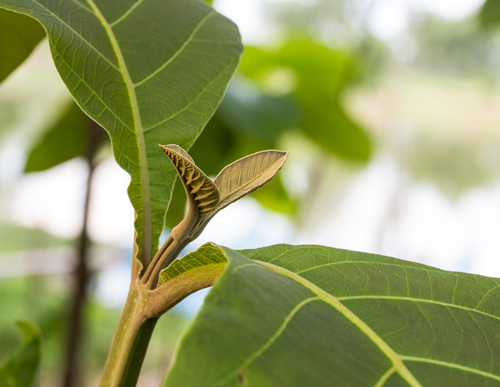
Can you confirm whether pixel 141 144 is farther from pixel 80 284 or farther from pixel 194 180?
pixel 80 284

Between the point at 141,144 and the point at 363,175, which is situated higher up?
the point at 363,175

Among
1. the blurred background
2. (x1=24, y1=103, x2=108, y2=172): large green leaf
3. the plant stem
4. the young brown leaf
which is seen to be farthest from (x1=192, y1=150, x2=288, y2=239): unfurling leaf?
the blurred background

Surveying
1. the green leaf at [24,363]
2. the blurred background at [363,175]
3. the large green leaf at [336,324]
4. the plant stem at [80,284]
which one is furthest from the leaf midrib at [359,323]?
the blurred background at [363,175]

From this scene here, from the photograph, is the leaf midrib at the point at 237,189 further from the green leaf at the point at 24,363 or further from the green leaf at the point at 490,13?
the green leaf at the point at 490,13

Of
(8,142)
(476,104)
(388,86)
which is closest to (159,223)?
(476,104)

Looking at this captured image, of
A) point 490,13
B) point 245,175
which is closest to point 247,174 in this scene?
point 245,175

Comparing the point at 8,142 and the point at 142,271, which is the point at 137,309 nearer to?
the point at 142,271

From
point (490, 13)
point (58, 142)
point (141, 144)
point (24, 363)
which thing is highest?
point (490, 13)
